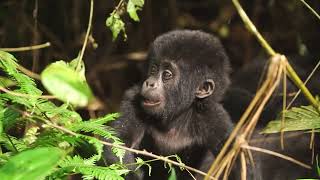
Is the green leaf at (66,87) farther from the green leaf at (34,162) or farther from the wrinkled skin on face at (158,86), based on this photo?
the wrinkled skin on face at (158,86)

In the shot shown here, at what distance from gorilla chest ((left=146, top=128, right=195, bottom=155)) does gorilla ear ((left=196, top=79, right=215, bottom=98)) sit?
0.32 m

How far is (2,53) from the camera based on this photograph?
3.46 m

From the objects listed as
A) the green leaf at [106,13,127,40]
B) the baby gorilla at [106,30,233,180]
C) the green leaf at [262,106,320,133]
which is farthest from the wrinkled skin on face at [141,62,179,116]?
the green leaf at [262,106,320,133]

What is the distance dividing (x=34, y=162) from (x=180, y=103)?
224 centimetres

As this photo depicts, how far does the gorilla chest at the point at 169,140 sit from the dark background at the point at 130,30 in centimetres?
153

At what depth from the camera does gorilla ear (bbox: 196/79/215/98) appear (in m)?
4.46

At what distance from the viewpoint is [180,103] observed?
4473 mm

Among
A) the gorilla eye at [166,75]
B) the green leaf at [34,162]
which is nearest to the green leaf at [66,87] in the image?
the green leaf at [34,162]

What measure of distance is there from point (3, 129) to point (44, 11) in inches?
151

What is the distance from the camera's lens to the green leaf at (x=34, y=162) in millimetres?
2301

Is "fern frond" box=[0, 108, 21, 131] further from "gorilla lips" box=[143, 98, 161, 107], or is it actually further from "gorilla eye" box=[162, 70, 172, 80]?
"gorilla eye" box=[162, 70, 172, 80]

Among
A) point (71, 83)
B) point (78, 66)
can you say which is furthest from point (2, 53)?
point (71, 83)

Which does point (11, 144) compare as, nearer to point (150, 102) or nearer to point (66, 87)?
point (66, 87)

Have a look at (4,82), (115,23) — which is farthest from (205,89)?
(4,82)
